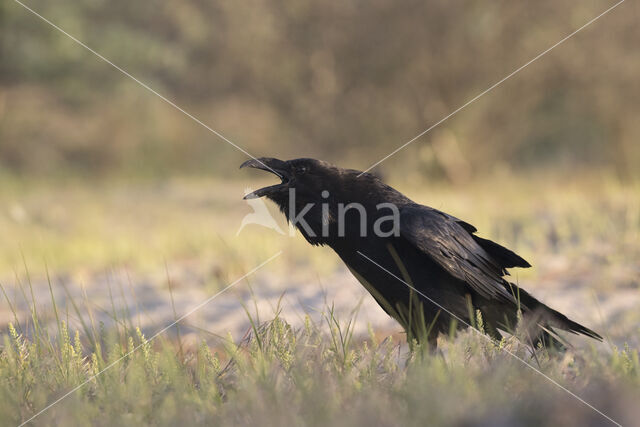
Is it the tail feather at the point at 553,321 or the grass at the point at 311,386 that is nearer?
the grass at the point at 311,386

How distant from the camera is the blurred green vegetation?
14789 millimetres

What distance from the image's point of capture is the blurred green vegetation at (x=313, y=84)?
14.8m

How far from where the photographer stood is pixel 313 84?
55.9 ft

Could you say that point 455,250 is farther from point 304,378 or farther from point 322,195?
point 304,378

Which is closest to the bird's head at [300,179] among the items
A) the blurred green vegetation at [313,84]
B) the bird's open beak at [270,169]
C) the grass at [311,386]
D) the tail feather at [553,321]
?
the bird's open beak at [270,169]

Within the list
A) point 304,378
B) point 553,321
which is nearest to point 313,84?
point 553,321

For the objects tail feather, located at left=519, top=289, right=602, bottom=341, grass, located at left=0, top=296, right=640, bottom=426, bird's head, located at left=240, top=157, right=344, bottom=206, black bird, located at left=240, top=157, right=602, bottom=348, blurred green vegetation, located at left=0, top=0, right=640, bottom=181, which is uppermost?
blurred green vegetation, located at left=0, top=0, right=640, bottom=181

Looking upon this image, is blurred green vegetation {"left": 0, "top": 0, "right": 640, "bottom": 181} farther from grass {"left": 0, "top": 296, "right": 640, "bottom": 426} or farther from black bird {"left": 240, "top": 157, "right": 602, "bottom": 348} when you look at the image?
grass {"left": 0, "top": 296, "right": 640, "bottom": 426}

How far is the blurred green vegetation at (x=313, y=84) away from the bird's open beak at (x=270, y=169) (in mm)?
11369

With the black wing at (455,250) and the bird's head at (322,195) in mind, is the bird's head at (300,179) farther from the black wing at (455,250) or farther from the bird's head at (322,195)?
the black wing at (455,250)

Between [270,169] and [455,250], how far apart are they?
3.50 feet

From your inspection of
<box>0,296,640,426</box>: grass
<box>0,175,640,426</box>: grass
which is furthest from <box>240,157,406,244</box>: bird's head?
<box>0,296,640,426</box>: grass

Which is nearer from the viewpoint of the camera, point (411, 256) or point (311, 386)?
point (311, 386)

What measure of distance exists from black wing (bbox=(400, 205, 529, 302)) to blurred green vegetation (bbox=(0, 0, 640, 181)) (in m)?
12.1
